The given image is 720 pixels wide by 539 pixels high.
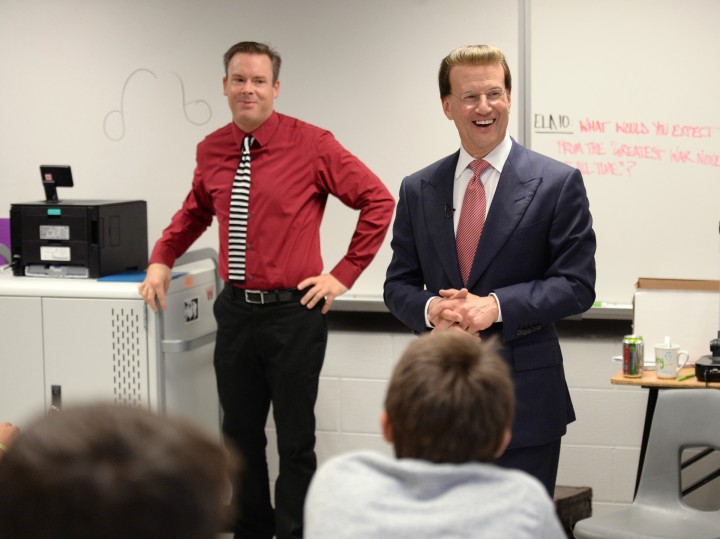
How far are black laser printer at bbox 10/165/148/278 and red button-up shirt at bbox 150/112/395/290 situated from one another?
0.24 meters

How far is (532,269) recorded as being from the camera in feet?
7.88

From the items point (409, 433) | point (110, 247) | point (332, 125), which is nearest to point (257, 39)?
point (332, 125)

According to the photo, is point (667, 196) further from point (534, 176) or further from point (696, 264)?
point (534, 176)

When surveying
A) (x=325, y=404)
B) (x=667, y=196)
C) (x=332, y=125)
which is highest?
(x=332, y=125)

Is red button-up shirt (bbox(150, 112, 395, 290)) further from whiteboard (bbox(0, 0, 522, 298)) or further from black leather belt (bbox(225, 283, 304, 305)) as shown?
whiteboard (bbox(0, 0, 522, 298))

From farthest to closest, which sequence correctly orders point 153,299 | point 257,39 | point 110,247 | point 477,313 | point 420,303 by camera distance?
point 257,39 → point 110,247 → point 153,299 → point 420,303 → point 477,313

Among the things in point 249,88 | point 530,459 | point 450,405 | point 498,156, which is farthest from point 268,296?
point 450,405

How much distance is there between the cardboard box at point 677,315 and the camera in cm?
332

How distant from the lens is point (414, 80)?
3.79 m

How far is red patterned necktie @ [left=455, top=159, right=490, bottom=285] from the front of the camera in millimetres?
2416

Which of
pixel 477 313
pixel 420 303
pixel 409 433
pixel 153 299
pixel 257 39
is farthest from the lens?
pixel 257 39

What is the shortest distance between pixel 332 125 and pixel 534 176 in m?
1.61

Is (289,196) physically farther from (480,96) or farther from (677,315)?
(677,315)

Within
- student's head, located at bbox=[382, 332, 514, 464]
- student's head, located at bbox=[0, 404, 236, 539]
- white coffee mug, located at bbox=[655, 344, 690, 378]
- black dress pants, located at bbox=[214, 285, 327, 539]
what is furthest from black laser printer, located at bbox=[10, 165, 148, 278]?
student's head, located at bbox=[0, 404, 236, 539]
